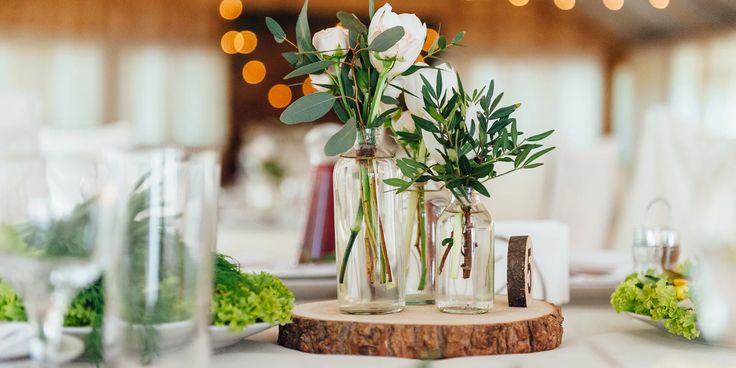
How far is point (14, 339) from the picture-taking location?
26.9 inches

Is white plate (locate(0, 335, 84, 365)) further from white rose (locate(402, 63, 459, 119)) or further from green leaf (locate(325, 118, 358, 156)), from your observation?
white rose (locate(402, 63, 459, 119))

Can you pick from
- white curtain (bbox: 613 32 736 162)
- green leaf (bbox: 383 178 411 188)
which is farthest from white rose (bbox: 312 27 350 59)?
white curtain (bbox: 613 32 736 162)

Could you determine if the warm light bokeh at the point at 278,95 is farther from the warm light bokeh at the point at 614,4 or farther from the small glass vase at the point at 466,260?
the small glass vase at the point at 466,260

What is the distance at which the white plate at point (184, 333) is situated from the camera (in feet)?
1.84

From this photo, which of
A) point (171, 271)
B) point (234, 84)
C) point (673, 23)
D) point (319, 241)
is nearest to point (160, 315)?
point (171, 271)

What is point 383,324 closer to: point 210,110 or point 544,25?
point 210,110

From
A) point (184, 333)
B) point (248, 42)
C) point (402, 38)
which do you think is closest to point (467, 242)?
point (402, 38)

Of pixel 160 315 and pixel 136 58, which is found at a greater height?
pixel 136 58

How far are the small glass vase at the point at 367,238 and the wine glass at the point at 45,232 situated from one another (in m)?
0.32

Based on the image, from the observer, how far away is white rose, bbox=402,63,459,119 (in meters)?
0.85

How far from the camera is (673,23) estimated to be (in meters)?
6.44

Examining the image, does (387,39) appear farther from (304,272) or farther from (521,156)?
(304,272)

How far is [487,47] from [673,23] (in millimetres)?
1534

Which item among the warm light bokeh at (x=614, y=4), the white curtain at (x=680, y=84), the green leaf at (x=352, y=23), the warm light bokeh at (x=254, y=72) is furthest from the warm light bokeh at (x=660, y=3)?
the green leaf at (x=352, y=23)
